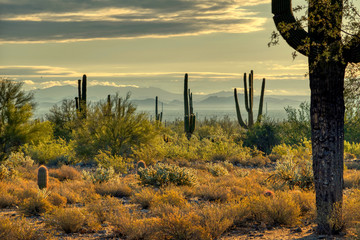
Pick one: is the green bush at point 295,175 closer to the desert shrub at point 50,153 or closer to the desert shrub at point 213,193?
the desert shrub at point 213,193

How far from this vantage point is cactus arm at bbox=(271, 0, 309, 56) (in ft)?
27.4

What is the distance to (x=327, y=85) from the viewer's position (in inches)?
320

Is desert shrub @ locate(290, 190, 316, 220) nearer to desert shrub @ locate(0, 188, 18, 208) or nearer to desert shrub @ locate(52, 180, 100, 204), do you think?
desert shrub @ locate(52, 180, 100, 204)

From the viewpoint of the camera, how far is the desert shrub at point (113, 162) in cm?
1959

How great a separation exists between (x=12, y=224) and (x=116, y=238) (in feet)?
6.67

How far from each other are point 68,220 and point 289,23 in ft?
19.9

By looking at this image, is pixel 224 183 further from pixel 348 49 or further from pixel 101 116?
pixel 101 116

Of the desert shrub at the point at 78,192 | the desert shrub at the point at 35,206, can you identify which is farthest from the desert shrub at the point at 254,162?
the desert shrub at the point at 35,206

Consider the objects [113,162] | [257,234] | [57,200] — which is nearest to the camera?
[257,234]

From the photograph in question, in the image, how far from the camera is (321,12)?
8461mm

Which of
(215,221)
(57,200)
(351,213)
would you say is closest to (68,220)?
(215,221)

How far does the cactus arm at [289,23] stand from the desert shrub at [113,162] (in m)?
11.6

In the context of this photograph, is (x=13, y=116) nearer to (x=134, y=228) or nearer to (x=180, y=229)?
(x=134, y=228)

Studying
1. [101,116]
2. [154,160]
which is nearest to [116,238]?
[154,160]
